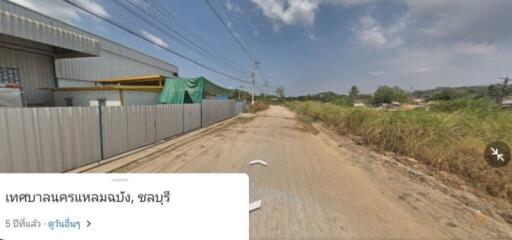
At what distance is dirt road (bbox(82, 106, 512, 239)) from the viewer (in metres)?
3.14

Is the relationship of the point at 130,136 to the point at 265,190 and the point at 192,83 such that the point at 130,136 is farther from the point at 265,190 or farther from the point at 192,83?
the point at 192,83

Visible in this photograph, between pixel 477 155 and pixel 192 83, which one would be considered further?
pixel 192 83

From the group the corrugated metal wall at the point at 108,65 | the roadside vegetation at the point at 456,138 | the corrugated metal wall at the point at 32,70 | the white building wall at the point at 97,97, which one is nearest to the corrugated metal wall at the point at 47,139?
the white building wall at the point at 97,97

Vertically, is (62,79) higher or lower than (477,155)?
higher

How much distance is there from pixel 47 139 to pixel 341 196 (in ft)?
20.2

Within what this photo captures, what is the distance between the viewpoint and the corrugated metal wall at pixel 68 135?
4.31 m

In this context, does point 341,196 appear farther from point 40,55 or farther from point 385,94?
point 385,94

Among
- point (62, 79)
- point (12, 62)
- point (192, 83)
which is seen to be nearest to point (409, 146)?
point (192, 83)

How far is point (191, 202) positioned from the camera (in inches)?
56.4

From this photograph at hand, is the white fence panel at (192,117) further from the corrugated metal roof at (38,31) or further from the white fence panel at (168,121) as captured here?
the corrugated metal roof at (38,31)

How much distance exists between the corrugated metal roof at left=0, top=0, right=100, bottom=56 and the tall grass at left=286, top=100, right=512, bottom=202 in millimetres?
15990

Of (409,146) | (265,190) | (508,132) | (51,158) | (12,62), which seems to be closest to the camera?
(265,190)

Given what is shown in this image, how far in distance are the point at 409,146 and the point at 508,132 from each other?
86.2 inches
